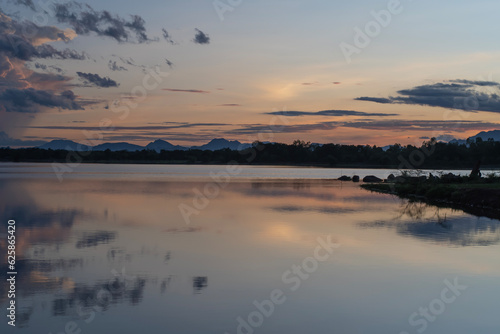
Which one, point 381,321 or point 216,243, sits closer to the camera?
point 381,321

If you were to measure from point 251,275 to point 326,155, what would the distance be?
169m

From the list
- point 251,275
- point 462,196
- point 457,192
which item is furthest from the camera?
point 457,192

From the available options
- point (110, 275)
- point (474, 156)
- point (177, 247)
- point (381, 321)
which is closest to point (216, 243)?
point (177, 247)

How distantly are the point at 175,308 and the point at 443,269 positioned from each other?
26.1 feet

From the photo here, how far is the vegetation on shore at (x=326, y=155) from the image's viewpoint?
150 m

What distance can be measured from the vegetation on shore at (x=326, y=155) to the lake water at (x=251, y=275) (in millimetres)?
127906

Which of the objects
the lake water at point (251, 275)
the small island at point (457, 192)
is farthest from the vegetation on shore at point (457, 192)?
the lake water at point (251, 275)

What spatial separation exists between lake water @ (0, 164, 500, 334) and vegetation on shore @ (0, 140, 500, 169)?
420 ft

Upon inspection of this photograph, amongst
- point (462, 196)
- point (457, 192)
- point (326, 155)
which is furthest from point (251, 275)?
point (326, 155)

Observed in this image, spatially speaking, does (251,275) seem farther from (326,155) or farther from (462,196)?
(326,155)

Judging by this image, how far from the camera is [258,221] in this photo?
976 inches

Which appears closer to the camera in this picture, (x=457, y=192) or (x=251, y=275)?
(x=251, y=275)

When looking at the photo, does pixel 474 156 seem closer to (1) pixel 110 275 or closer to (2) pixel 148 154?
(2) pixel 148 154

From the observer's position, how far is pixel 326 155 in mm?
179875
